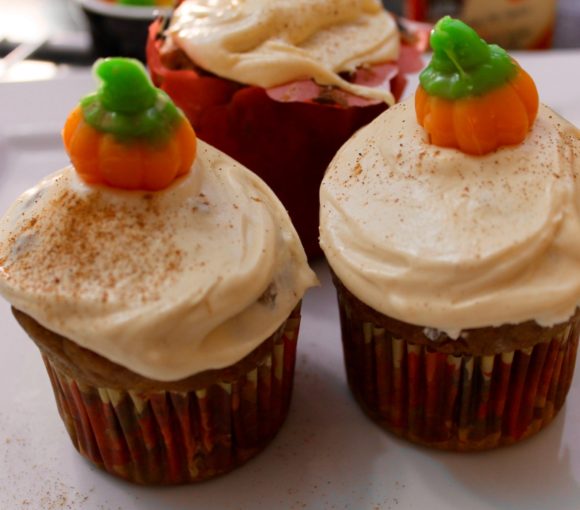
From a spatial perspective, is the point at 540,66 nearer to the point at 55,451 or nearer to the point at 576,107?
the point at 576,107

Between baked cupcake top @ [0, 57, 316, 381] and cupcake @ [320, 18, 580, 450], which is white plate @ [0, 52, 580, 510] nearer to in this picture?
cupcake @ [320, 18, 580, 450]

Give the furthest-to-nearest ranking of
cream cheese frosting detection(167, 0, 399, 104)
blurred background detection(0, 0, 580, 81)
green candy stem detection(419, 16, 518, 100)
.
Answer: blurred background detection(0, 0, 580, 81)
cream cheese frosting detection(167, 0, 399, 104)
green candy stem detection(419, 16, 518, 100)

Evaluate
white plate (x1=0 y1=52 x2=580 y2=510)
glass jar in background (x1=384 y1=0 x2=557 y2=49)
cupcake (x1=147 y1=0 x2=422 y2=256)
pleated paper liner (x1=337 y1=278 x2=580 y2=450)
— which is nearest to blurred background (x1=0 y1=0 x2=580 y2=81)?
glass jar in background (x1=384 y1=0 x2=557 y2=49)

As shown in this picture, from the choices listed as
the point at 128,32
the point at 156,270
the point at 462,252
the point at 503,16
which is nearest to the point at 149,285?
the point at 156,270

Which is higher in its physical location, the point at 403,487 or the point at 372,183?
the point at 372,183

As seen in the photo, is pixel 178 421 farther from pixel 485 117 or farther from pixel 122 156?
pixel 485 117

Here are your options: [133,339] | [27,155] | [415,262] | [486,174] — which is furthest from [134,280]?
[27,155]
